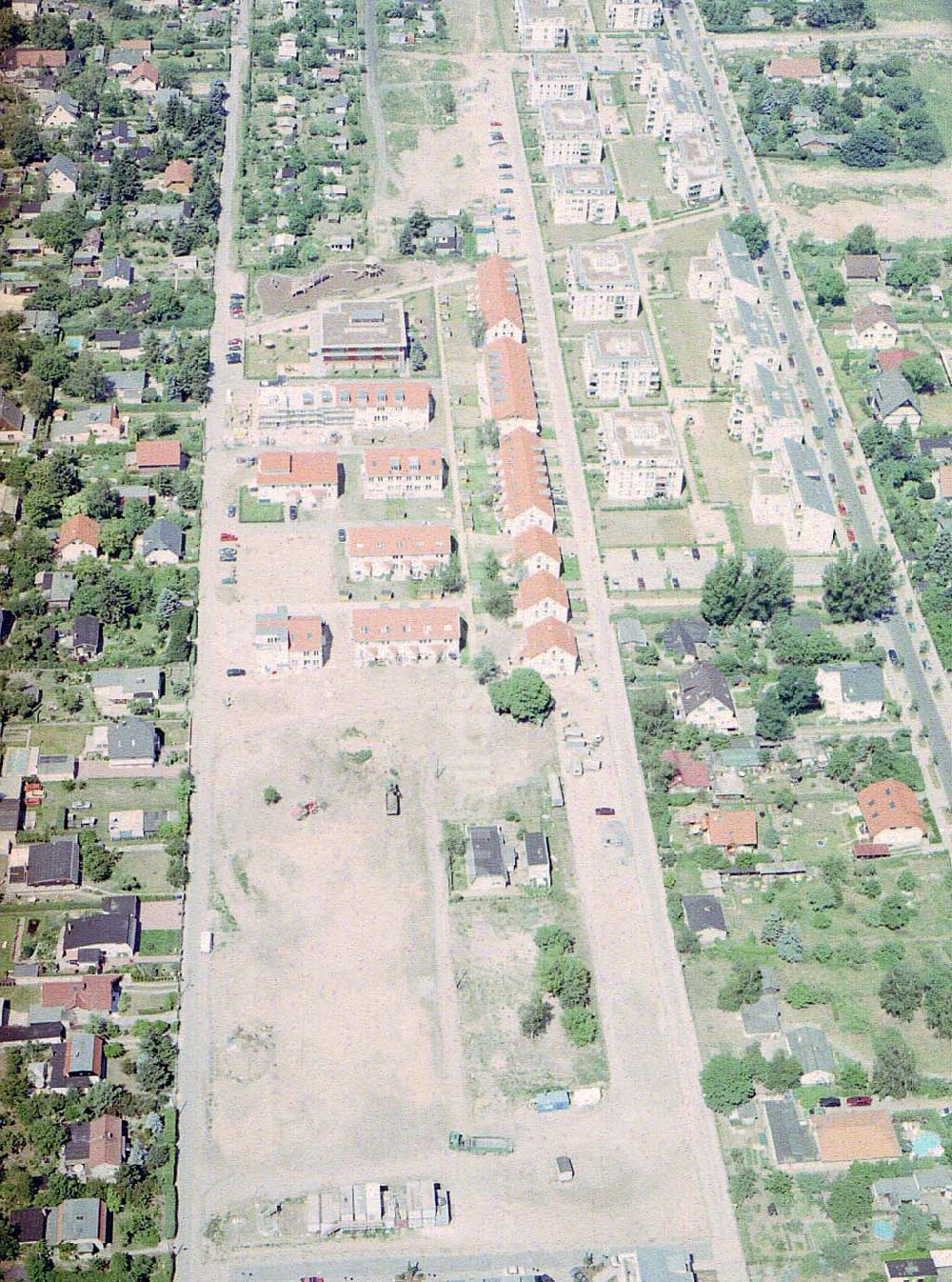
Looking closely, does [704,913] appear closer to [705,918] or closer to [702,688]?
[705,918]

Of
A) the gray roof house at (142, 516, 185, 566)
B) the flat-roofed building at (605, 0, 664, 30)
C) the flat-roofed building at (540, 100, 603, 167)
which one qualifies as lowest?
the gray roof house at (142, 516, 185, 566)

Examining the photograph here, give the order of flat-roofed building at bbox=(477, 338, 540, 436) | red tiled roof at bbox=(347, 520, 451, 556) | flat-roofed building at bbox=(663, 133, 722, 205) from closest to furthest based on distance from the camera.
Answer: red tiled roof at bbox=(347, 520, 451, 556) → flat-roofed building at bbox=(477, 338, 540, 436) → flat-roofed building at bbox=(663, 133, 722, 205)

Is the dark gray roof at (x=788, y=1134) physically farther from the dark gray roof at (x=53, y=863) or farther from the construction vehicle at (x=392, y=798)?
the dark gray roof at (x=53, y=863)

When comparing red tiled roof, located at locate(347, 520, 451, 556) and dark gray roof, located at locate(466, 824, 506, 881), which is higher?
red tiled roof, located at locate(347, 520, 451, 556)

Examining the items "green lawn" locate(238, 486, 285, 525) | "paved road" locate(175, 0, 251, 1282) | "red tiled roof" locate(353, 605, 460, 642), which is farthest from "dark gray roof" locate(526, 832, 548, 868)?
"green lawn" locate(238, 486, 285, 525)

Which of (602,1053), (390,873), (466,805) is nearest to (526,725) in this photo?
(466,805)

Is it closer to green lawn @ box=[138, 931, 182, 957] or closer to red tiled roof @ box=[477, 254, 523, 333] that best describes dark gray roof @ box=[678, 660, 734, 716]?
green lawn @ box=[138, 931, 182, 957]
